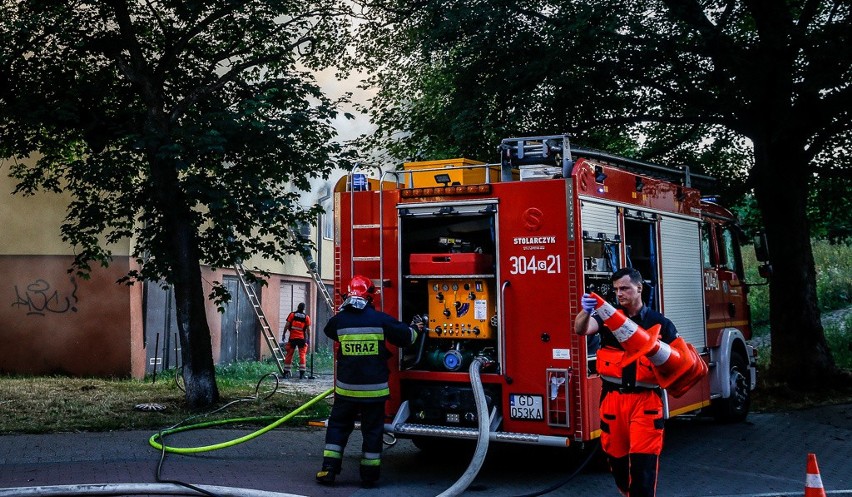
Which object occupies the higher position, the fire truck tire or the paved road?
the fire truck tire

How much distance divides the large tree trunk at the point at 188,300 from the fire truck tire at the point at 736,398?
6820 mm

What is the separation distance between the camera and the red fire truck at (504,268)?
750cm

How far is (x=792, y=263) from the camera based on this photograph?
565 inches

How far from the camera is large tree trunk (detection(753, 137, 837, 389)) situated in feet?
46.9

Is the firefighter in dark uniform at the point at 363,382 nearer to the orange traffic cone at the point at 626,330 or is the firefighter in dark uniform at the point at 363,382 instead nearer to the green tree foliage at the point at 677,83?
the orange traffic cone at the point at 626,330

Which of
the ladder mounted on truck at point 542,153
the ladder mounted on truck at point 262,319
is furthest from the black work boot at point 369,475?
the ladder mounted on truck at point 262,319

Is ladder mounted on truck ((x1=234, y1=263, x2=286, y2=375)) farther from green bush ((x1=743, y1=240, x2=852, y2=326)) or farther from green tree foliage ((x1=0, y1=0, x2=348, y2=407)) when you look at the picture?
green bush ((x1=743, y1=240, x2=852, y2=326))

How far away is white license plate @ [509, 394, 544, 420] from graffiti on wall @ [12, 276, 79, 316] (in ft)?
40.1

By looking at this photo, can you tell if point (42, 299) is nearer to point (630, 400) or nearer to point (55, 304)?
point (55, 304)

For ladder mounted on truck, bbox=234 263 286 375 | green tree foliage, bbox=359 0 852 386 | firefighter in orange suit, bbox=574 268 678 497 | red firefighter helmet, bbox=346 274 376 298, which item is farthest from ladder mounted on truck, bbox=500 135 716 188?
ladder mounted on truck, bbox=234 263 286 375

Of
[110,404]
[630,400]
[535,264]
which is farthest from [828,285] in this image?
[630,400]

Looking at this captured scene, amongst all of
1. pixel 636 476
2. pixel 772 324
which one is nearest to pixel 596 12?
pixel 772 324

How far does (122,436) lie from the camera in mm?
9695

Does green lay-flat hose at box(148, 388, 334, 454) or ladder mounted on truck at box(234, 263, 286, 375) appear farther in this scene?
ladder mounted on truck at box(234, 263, 286, 375)
